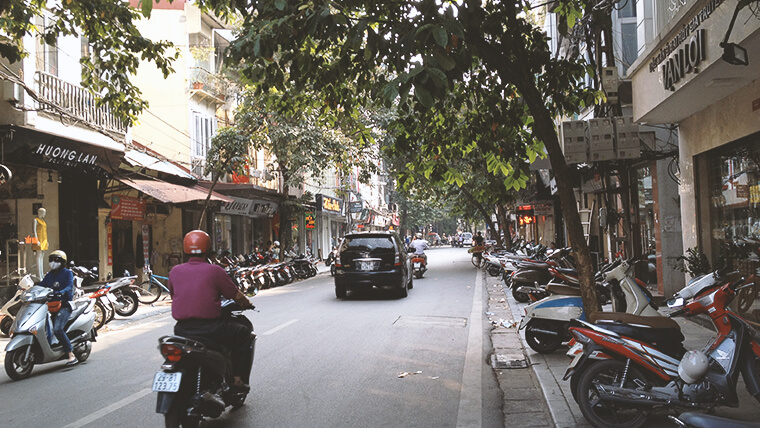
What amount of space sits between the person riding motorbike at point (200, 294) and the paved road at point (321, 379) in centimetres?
97

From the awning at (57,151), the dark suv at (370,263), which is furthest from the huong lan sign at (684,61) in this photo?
the awning at (57,151)

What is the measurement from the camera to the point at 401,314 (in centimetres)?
1234

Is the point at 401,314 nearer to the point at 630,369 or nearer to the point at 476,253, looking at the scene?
the point at 630,369

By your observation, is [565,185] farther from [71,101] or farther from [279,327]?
[71,101]

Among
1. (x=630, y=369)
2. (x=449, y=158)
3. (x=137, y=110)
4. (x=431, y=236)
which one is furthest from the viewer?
(x=431, y=236)

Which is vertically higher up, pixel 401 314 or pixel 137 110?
pixel 137 110

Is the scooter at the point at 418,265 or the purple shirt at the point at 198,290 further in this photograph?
the scooter at the point at 418,265

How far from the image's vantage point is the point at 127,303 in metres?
13.2

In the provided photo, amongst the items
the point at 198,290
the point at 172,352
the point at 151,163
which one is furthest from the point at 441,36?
the point at 151,163

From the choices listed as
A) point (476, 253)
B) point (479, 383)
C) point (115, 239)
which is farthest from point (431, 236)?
point (479, 383)

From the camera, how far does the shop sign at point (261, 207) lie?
26894 millimetres

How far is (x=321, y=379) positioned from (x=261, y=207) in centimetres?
2150

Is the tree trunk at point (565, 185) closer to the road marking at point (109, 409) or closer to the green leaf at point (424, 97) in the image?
the green leaf at point (424, 97)

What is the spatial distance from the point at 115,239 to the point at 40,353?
1310 centimetres
